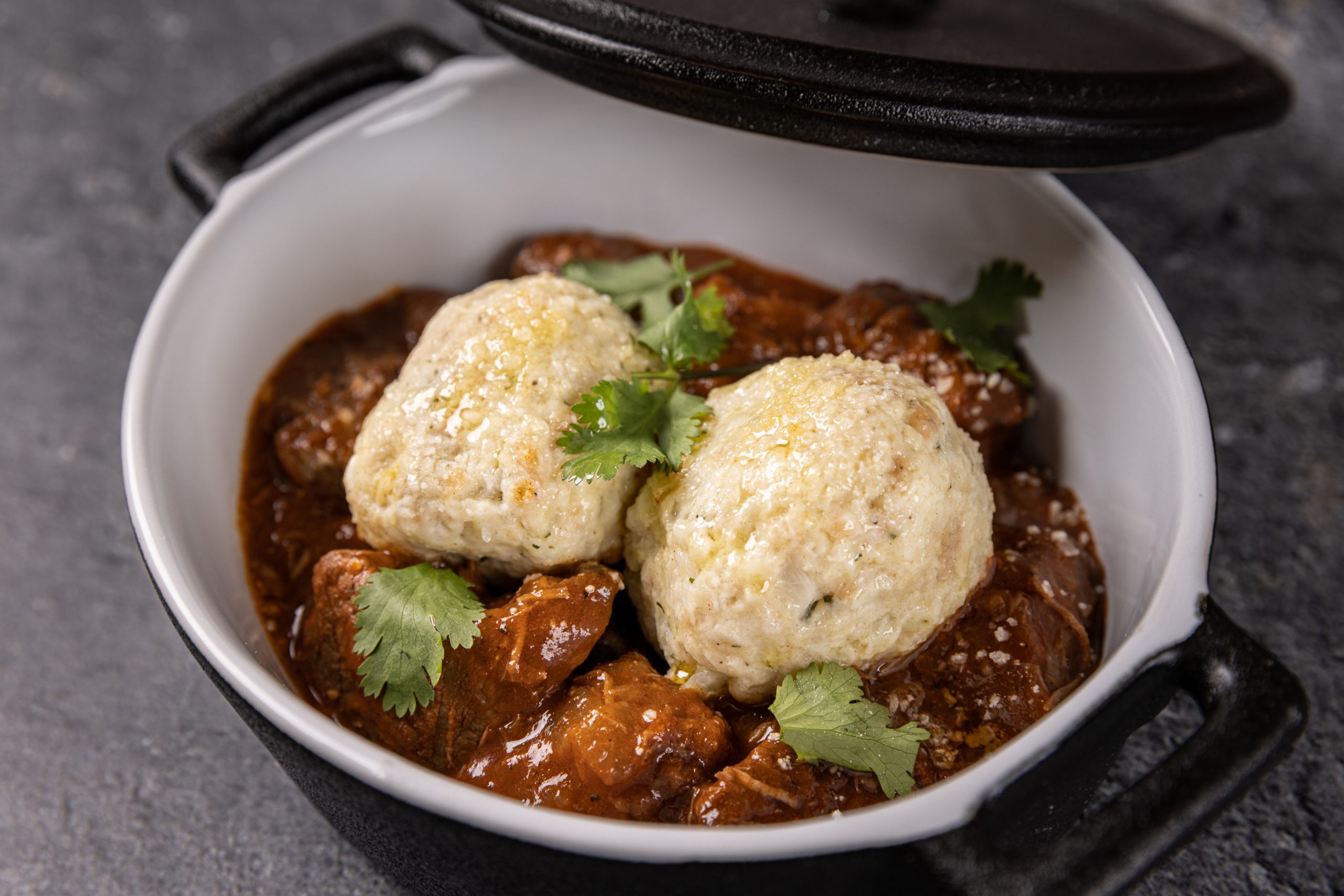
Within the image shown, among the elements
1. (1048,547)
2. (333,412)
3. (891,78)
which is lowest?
(333,412)

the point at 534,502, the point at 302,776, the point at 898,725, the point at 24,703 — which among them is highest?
the point at 534,502

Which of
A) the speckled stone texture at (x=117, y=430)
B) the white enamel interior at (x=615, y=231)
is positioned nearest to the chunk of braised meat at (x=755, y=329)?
the white enamel interior at (x=615, y=231)

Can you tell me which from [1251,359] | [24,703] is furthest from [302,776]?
[1251,359]

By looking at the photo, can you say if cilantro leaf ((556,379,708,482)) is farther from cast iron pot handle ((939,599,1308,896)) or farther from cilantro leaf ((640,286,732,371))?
cast iron pot handle ((939,599,1308,896))

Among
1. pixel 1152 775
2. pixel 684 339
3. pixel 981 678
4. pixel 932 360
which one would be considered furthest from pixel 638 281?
pixel 1152 775

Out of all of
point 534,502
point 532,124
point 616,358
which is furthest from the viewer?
point 532,124

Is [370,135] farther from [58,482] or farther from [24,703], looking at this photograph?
[24,703]

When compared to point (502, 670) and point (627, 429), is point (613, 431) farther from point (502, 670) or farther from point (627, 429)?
point (502, 670)
